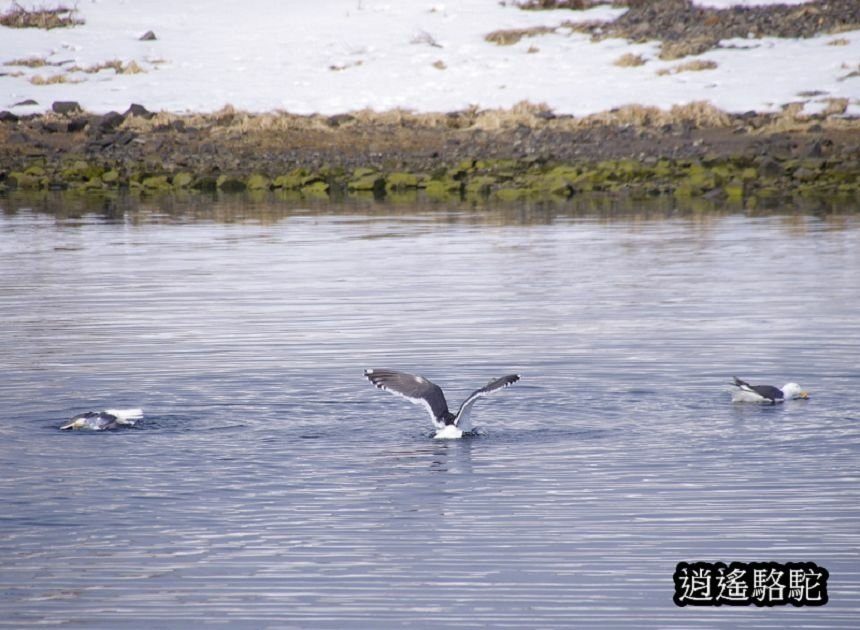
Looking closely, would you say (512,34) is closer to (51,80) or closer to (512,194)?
(51,80)

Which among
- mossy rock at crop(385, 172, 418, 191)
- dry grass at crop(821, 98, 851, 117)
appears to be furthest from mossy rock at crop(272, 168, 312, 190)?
dry grass at crop(821, 98, 851, 117)

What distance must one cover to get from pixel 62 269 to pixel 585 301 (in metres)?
7.54

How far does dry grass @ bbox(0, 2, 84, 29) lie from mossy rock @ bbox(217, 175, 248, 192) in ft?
63.7

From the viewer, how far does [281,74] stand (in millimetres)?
47531

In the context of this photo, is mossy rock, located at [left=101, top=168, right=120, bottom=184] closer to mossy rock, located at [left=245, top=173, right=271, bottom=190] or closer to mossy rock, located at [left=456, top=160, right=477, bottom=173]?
mossy rock, located at [left=245, top=173, right=271, bottom=190]

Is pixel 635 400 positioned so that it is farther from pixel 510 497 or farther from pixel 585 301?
pixel 585 301

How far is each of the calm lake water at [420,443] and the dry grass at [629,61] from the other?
79.5ft

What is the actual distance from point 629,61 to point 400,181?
39.7ft

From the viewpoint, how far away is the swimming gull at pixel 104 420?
1128 cm

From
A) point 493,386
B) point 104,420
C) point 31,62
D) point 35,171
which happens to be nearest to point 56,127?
point 35,171

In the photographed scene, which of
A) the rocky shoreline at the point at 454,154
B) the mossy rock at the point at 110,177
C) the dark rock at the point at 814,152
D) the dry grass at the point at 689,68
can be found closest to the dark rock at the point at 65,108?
the rocky shoreline at the point at 454,154

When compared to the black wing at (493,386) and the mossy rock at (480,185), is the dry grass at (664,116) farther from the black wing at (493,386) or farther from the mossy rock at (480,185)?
the black wing at (493,386)

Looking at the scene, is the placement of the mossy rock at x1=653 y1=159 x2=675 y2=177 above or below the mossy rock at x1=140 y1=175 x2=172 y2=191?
above

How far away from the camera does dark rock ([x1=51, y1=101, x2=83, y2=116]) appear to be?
145 feet
